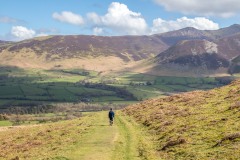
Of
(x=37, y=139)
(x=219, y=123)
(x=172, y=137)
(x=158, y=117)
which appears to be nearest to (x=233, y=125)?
(x=219, y=123)

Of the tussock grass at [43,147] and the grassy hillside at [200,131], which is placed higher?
the grassy hillside at [200,131]

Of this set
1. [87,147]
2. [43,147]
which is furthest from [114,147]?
[43,147]

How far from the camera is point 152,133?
1916 inches

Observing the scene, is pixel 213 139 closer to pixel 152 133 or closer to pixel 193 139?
pixel 193 139

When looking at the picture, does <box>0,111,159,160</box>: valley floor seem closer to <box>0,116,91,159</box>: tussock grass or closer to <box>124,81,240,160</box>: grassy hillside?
<box>0,116,91,159</box>: tussock grass

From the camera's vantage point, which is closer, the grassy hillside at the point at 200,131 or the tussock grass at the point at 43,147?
the grassy hillside at the point at 200,131

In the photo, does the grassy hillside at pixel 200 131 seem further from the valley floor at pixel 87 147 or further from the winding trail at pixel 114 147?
the valley floor at pixel 87 147

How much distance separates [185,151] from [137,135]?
14.8 metres

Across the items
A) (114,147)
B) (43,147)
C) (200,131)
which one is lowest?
(43,147)

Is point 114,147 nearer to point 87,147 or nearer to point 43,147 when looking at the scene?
point 87,147

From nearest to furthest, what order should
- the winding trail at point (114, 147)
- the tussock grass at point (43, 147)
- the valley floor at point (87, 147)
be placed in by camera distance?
the winding trail at point (114, 147), the valley floor at point (87, 147), the tussock grass at point (43, 147)

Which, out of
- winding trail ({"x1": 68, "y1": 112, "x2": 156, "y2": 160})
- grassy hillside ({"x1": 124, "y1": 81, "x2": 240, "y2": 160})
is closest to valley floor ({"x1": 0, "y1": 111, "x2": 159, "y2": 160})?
winding trail ({"x1": 68, "y1": 112, "x2": 156, "y2": 160})

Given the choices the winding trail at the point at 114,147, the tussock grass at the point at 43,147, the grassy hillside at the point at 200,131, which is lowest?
the tussock grass at the point at 43,147

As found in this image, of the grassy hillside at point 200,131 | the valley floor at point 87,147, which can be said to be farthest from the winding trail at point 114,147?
the grassy hillside at point 200,131
